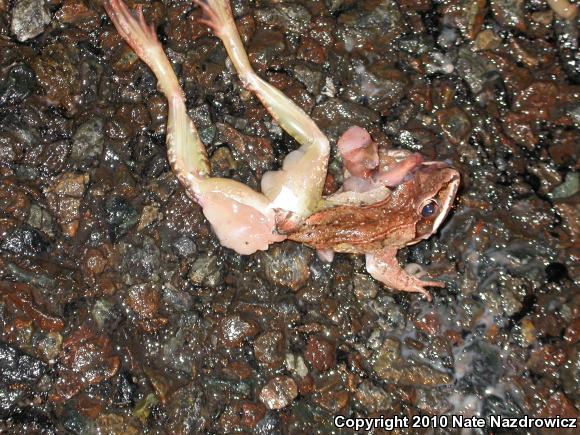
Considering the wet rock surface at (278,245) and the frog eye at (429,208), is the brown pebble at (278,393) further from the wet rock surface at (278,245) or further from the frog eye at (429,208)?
the frog eye at (429,208)

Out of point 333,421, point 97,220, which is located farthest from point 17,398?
point 333,421

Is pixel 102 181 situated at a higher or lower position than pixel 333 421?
higher

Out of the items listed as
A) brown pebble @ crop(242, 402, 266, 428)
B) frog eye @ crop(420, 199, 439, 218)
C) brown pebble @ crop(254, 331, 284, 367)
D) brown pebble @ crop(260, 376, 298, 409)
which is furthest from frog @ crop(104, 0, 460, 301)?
brown pebble @ crop(242, 402, 266, 428)

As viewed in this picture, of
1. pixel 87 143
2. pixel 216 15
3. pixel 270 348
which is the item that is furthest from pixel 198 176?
pixel 270 348

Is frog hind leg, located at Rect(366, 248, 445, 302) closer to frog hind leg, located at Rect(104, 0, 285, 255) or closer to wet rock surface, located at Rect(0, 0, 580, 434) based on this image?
wet rock surface, located at Rect(0, 0, 580, 434)

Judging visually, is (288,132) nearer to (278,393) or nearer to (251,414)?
(278,393)

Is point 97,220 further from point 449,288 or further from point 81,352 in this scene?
point 449,288
